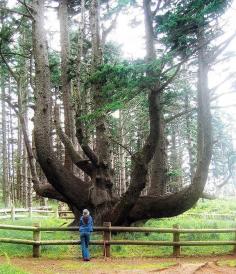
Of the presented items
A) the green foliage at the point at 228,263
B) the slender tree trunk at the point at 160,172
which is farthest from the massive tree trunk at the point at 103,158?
the green foliage at the point at 228,263

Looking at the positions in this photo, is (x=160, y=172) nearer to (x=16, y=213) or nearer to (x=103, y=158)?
(x=103, y=158)

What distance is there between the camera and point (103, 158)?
54.6 ft

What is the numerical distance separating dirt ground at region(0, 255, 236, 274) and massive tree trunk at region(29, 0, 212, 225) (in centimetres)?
251

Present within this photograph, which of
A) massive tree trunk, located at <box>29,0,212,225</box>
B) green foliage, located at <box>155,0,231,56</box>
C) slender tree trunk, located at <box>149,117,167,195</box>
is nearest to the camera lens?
green foliage, located at <box>155,0,231,56</box>

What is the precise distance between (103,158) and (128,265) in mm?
5423

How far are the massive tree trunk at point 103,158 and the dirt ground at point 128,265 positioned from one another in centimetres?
251

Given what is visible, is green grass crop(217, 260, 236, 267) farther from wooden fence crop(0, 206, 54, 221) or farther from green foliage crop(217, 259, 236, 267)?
wooden fence crop(0, 206, 54, 221)

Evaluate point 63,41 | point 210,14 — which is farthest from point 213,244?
point 63,41

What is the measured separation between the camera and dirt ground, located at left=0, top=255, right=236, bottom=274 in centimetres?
1103

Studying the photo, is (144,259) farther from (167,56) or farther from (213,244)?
(167,56)

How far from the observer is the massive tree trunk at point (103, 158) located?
14.3m

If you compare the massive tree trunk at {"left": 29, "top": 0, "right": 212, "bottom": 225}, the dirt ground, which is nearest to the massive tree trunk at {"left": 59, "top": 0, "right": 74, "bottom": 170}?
the massive tree trunk at {"left": 29, "top": 0, "right": 212, "bottom": 225}

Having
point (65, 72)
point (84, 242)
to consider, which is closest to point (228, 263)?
point (84, 242)

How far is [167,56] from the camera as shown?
37.4ft
